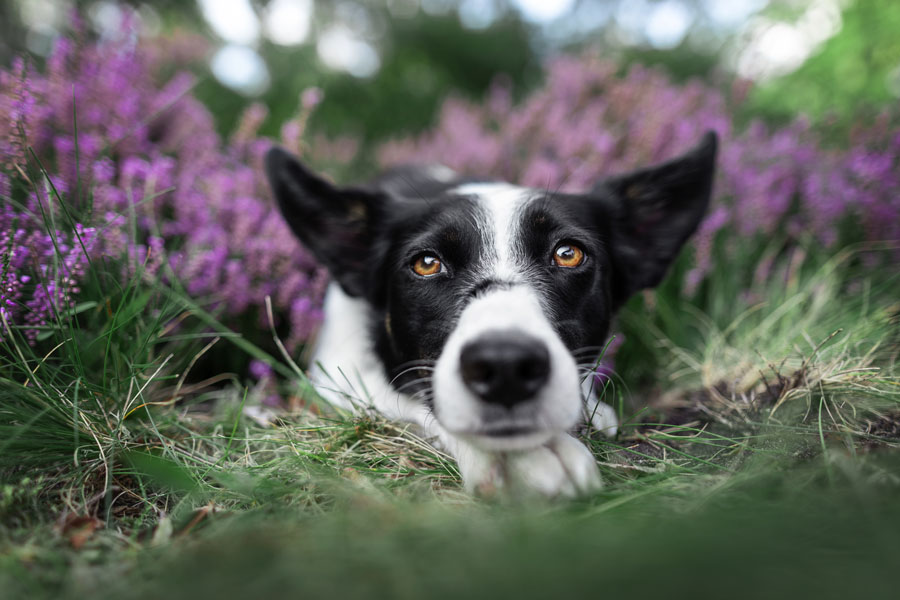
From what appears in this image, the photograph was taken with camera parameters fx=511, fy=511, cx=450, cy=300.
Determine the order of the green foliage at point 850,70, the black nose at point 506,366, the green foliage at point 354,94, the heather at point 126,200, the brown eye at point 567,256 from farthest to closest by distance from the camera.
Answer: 1. the green foliage at point 354,94
2. the green foliage at point 850,70
3. the brown eye at point 567,256
4. the heather at point 126,200
5. the black nose at point 506,366

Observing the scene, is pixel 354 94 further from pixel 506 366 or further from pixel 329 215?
pixel 506 366

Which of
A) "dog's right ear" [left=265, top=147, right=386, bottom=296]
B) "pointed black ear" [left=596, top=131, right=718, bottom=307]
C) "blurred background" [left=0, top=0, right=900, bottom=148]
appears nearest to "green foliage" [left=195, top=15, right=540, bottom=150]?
"blurred background" [left=0, top=0, right=900, bottom=148]

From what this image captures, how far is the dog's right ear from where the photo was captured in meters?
2.28

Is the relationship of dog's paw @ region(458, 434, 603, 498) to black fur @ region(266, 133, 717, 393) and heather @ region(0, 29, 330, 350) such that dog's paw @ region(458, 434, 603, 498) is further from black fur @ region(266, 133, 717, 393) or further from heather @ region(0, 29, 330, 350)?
heather @ region(0, 29, 330, 350)

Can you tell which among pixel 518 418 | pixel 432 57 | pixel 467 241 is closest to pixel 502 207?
pixel 467 241

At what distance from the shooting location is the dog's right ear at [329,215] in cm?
228

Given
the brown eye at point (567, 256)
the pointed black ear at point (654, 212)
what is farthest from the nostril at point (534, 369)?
the pointed black ear at point (654, 212)

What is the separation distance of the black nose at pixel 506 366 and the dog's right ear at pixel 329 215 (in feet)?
3.73

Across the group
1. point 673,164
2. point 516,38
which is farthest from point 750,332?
point 516,38

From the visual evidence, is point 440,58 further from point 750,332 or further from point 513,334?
point 513,334

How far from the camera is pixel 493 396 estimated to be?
137cm

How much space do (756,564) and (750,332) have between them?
1945 mm

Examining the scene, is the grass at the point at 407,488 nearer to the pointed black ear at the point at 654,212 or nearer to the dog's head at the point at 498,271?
the dog's head at the point at 498,271

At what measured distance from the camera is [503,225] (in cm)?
196
